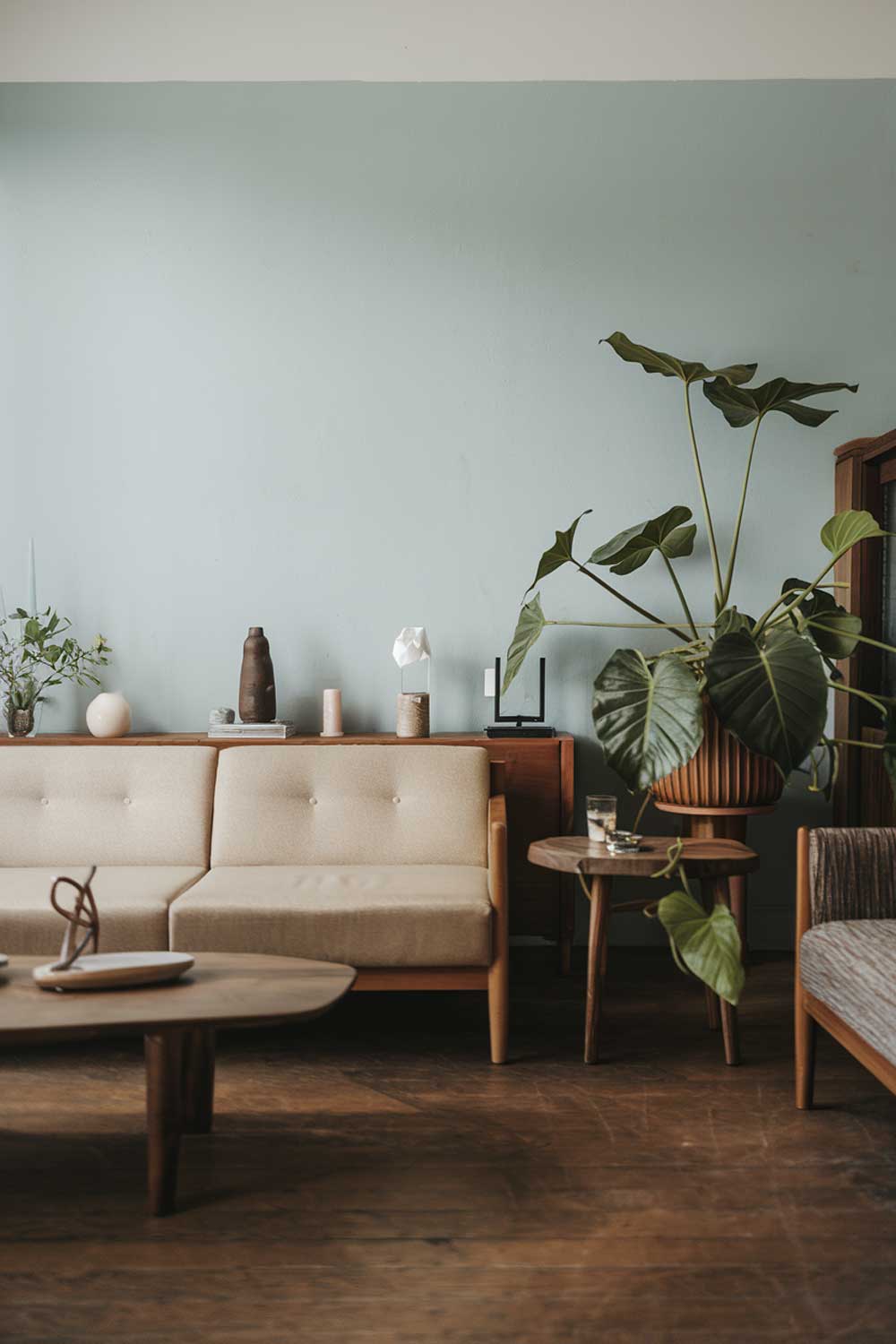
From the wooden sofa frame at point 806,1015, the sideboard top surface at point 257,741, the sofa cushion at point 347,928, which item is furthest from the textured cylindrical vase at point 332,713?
the wooden sofa frame at point 806,1015

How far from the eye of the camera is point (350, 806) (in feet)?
10.8

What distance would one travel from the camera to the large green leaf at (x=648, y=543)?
11.4ft

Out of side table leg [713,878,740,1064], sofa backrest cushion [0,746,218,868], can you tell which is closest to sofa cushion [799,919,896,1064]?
side table leg [713,878,740,1064]

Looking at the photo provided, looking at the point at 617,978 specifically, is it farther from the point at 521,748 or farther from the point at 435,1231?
the point at 435,1231

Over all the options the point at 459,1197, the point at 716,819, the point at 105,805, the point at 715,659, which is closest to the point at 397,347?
the point at 715,659

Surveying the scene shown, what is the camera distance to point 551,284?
3.83 meters

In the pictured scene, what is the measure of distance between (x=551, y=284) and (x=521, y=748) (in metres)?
1.67

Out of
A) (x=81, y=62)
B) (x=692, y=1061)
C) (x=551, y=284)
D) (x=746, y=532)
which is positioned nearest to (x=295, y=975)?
(x=692, y=1061)

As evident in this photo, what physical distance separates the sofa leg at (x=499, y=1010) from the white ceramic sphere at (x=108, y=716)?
5.51 feet

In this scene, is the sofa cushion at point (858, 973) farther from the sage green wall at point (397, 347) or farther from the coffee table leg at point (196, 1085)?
the sage green wall at point (397, 347)

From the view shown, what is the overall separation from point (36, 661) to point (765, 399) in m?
2.66

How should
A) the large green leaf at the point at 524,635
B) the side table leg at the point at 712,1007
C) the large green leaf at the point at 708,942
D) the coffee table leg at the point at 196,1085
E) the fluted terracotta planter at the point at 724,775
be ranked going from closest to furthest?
the coffee table leg at the point at 196,1085, the large green leaf at the point at 708,942, the side table leg at the point at 712,1007, the fluted terracotta planter at the point at 724,775, the large green leaf at the point at 524,635

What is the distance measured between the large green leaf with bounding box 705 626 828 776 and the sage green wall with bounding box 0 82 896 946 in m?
1.01

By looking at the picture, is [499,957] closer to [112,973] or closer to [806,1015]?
[806,1015]
